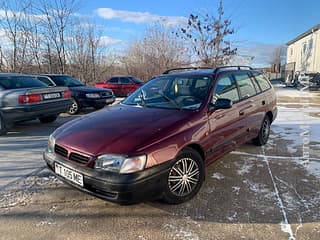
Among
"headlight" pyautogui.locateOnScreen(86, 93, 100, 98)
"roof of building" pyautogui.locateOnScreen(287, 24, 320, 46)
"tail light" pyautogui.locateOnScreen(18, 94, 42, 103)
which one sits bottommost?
"headlight" pyautogui.locateOnScreen(86, 93, 100, 98)

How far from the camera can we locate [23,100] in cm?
581

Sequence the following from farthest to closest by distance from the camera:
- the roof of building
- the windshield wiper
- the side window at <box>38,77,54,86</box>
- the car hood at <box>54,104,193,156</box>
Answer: the roof of building
the side window at <box>38,77,54,86</box>
the windshield wiper
the car hood at <box>54,104,193,156</box>

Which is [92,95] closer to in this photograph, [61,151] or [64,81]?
[64,81]

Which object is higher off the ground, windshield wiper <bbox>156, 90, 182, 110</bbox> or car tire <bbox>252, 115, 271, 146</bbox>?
windshield wiper <bbox>156, 90, 182, 110</bbox>

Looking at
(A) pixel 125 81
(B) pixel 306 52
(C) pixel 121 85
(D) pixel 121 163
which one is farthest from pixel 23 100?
(B) pixel 306 52

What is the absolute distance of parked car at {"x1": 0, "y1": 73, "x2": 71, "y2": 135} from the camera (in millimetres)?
5785

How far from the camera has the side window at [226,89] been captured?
3.62m

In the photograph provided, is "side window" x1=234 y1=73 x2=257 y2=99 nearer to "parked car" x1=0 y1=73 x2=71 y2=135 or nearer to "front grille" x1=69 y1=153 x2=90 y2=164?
"front grille" x1=69 y1=153 x2=90 y2=164

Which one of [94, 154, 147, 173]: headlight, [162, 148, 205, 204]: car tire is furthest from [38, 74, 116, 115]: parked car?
[94, 154, 147, 173]: headlight

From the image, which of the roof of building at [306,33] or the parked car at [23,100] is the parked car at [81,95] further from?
the roof of building at [306,33]

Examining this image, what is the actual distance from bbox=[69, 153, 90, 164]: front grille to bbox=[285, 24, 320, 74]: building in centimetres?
2759

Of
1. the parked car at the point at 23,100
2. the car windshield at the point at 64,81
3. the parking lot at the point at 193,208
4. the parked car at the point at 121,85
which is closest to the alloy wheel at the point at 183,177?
the parking lot at the point at 193,208

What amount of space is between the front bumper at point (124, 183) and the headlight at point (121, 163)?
0.15 ft

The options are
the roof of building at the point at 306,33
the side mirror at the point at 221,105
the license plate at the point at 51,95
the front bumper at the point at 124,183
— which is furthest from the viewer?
the roof of building at the point at 306,33
